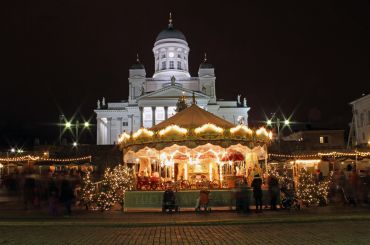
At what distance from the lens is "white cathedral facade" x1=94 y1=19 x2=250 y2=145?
81.7 meters

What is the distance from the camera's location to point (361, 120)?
61.2m

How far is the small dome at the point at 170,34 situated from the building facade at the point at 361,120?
37961 millimetres

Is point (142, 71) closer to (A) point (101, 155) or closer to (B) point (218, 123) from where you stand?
(A) point (101, 155)

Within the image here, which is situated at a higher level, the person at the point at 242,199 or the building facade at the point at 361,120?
the building facade at the point at 361,120

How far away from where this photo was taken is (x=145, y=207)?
69.3 feet

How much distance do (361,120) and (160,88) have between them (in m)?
34.1

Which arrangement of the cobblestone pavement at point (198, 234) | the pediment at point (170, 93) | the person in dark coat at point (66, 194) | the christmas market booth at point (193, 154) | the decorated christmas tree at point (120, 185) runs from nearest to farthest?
the cobblestone pavement at point (198, 234)
the person in dark coat at point (66, 194)
the christmas market booth at point (193, 154)
the decorated christmas tree at point (120, 185)
the pediment at point (170, 93)

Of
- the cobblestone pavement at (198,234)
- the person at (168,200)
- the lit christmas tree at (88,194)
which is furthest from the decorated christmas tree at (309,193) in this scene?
the lit christmas tree at (88,194)

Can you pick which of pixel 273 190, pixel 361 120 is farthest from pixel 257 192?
pixel 361 120

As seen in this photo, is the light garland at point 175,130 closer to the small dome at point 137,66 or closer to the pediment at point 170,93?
the pediment at point 170,93

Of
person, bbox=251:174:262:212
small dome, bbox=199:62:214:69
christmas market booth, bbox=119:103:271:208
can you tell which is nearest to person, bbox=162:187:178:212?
christmas market booth, bbox=119:103:271:208

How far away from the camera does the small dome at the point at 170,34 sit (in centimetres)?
8838

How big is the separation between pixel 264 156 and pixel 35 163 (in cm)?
2248

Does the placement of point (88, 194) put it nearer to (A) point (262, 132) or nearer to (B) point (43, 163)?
(A) point (262, 132)
